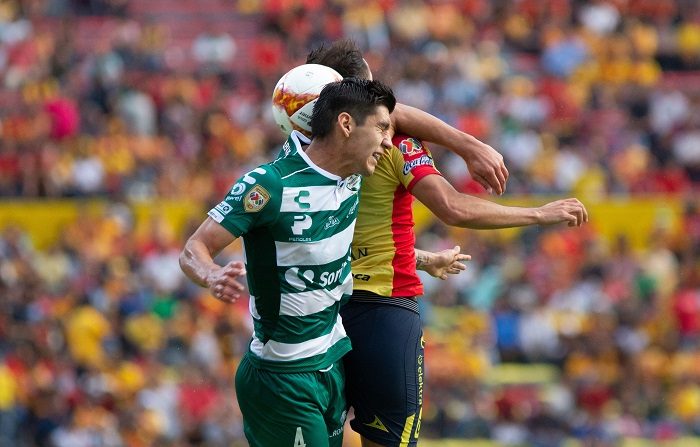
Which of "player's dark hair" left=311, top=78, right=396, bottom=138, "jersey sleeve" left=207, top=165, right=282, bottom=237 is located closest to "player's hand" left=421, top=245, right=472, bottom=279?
"player's dark hair" left=311, top=78, right=396, bottom=138

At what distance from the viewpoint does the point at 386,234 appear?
7.01m

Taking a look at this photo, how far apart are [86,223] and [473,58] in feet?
22.5

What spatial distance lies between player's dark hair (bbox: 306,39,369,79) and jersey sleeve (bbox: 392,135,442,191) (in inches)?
14.3

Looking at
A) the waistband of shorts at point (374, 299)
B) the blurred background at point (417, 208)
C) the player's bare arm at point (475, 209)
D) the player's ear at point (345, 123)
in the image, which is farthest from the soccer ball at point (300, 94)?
the blurred background at point (417, 208)

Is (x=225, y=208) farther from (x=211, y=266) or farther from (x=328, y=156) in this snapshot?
(x=328, y=156)

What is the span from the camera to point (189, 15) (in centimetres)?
2142

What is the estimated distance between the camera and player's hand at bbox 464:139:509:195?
22.6 feet

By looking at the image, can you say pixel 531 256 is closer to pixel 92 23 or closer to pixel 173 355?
pixel 173 355

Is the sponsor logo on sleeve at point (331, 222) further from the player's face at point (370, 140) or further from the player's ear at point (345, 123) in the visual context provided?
the player's ear at point (345, 123)

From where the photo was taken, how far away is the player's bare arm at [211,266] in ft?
19.3

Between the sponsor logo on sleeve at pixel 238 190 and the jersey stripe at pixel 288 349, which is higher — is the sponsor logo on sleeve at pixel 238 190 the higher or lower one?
the higher one

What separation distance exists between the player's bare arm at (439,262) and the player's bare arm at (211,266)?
144cm

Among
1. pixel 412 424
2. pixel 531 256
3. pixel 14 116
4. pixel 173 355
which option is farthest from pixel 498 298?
pixel 412 424

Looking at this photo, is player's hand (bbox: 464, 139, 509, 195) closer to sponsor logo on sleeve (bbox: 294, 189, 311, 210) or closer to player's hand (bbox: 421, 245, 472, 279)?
player's hand (bbox: 421, 245, 472, 279)
